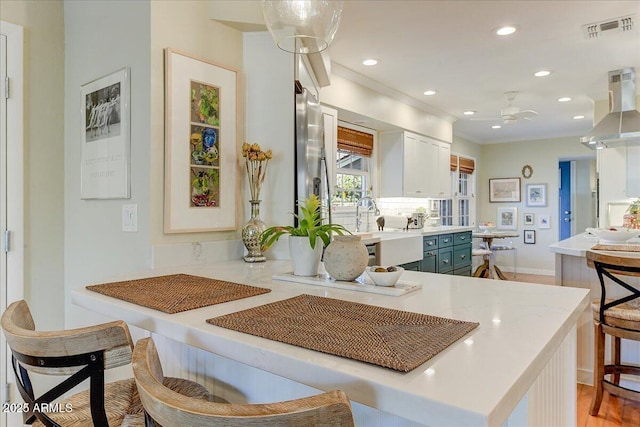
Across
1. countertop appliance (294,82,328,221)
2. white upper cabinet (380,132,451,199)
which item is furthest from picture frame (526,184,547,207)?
countertop appliance (294,82,328,221)

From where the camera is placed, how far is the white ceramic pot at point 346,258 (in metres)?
1.51

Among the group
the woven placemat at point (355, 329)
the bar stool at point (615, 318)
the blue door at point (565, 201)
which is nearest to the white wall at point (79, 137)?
the woven placemat at point (355, 329)

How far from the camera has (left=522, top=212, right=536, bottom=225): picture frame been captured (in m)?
7.93

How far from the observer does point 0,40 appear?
2.25 meters

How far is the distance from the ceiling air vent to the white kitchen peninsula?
1.65 metres

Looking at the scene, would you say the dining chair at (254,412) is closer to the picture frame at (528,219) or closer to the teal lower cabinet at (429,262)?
the teal lower cabinet at (429,262)

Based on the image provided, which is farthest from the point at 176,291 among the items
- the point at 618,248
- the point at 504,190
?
the point at 504,190

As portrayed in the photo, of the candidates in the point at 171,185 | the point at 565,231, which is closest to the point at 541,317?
the point at 171,185

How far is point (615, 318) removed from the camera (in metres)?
2.31

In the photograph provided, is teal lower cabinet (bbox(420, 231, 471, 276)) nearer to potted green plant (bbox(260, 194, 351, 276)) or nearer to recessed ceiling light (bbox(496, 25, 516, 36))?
recessed ceiling light (bbox(496, 25, 516, 36))

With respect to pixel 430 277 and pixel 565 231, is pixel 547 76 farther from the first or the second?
pixel 565 231

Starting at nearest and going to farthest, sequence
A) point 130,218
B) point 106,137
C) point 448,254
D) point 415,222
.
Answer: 1. point 130,218
2. point 106,137
3. point 448,254
4. point 415,222

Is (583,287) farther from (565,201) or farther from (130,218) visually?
(565,201)

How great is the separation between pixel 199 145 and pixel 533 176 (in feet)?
24.6
